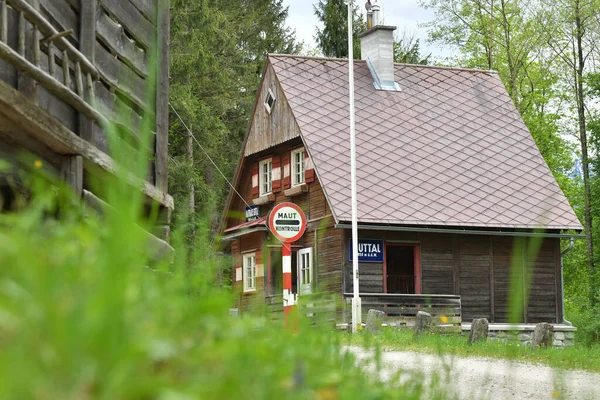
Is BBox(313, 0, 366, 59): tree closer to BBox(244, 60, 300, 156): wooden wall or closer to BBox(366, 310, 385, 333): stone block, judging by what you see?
BBox(244, 60, 300, 156): wooden wall

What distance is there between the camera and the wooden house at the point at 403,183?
24.3 metres

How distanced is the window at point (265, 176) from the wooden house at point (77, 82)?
17524mm

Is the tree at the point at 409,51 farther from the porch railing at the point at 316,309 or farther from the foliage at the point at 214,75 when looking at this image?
the porch railing at the point at 316,309

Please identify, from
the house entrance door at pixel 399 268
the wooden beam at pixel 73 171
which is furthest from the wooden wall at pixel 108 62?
the house entrance door at pixel 399 268

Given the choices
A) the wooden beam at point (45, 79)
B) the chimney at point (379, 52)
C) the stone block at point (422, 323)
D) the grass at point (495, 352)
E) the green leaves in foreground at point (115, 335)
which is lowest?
the grass at point (495, 352)

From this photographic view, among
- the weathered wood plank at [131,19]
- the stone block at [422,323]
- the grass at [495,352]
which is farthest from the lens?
the stone block at [422,323]

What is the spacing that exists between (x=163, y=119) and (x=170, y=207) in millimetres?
980

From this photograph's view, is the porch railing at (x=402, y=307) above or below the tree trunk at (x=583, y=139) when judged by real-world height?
below

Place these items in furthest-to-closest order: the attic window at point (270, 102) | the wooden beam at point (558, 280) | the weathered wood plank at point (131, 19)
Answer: the attic window at point (270, 102), the wooden beam at point (558, 280), the weathered wood plank at point (131, 19)

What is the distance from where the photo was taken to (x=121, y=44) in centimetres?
973

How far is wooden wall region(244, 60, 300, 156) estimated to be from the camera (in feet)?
86.2

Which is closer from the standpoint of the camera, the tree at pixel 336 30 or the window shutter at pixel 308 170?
the window shutter at pixel 308 170

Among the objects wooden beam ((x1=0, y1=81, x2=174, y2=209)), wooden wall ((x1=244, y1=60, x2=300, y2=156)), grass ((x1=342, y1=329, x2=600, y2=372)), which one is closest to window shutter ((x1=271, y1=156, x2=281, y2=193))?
wooden wall ((x1=244, y1=60, x2=300, y2=156))

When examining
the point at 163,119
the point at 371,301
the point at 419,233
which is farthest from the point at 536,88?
the point at 163,119
